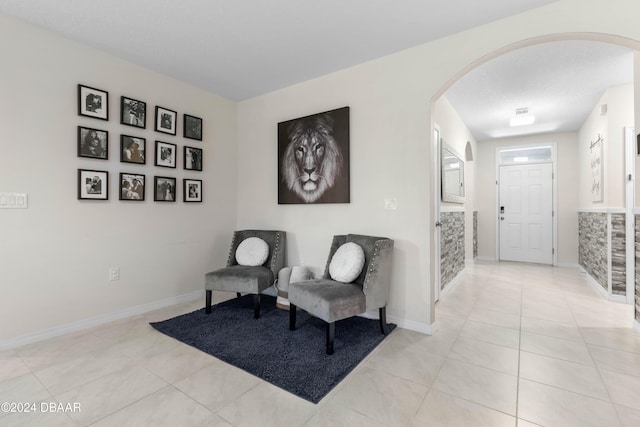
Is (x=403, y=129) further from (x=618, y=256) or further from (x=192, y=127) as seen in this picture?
(x=618, y=256)

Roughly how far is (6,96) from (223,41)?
1663mm

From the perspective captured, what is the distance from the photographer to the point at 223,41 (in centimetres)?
248

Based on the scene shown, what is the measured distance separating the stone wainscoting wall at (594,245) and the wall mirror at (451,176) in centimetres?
167

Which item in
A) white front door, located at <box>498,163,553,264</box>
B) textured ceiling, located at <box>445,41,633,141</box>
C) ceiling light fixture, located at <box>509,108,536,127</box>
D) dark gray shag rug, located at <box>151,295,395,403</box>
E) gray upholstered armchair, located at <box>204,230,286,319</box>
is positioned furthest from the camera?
white front door, located at <box>498,163,553,264</box>

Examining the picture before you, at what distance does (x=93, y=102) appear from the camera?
2.59 m

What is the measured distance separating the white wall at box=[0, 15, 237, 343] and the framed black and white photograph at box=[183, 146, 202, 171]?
0.08 meters

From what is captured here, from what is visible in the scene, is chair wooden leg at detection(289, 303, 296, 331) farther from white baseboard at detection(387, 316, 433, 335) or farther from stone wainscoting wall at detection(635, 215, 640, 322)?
stone wainscoting wall at detection(635, 215, 640, 322)

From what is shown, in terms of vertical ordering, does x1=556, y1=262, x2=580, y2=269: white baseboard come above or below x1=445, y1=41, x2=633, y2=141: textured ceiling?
below

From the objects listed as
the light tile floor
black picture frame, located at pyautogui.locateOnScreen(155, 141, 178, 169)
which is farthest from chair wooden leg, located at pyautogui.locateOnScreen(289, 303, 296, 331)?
black picture frame, located at pyautogui.locateOnScreen(155, 141, 178, 169)

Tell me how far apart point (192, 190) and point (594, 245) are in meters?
5.39

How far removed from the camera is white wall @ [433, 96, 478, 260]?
361cm

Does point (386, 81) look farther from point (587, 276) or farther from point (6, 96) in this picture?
point (587, 276)

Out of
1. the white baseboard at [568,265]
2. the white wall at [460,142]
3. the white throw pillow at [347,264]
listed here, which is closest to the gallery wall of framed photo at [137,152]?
the white throw pillow at [347,264]

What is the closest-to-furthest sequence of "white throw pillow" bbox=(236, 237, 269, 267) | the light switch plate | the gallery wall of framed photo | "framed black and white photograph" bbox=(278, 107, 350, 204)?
the light switch plate, the gallery wall of framed photo, "framed black and white photograph" bbox=(278, 107, 350, 204), "white throw pillow" bbox=(236, 237, 269, 267)
